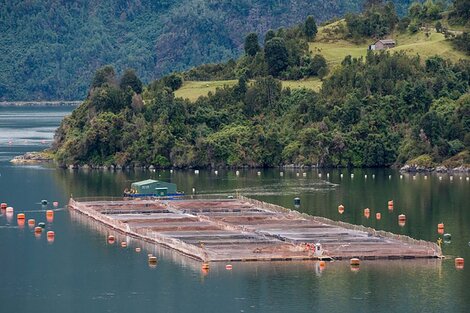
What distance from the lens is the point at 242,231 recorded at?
132375 mm

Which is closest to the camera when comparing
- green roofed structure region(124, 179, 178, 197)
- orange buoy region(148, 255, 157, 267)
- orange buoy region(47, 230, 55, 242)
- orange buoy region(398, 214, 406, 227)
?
orange buoy region(148, 255, 157, 267)

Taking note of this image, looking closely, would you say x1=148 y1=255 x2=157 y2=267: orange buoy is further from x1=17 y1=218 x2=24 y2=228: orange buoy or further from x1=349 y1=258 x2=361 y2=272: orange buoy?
x1=17 y1=218 x2=24 y2=228: orange buoy

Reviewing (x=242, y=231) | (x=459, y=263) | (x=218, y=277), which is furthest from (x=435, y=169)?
(x=218, y=277)

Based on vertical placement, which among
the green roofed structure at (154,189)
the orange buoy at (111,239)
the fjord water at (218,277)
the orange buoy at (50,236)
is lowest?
the fjord water at (218,277)

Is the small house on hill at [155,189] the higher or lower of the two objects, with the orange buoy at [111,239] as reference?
higher

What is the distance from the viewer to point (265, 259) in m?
116

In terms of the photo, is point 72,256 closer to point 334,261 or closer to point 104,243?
point 104,243

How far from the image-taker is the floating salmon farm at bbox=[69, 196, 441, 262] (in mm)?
118125

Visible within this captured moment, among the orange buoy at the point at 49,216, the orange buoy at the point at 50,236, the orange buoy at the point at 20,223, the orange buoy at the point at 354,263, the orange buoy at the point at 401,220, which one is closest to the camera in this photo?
the orange buoy at the point at 354,263

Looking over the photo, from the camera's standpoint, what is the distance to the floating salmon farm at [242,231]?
388 feet

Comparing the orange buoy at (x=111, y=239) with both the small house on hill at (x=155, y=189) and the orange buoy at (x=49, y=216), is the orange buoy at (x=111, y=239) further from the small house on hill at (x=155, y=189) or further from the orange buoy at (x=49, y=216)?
the small house on hill at (x=155, y=189)

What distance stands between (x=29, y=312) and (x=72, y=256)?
866 inches

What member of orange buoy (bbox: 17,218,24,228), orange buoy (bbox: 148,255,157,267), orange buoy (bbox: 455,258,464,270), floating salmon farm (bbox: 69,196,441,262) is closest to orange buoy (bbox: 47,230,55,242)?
A: floating salmon farm (bbox: 69,196,441,262)

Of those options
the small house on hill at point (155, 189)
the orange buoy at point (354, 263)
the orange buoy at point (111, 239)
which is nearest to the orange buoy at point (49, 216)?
the orange buoy at point (111, 239)
